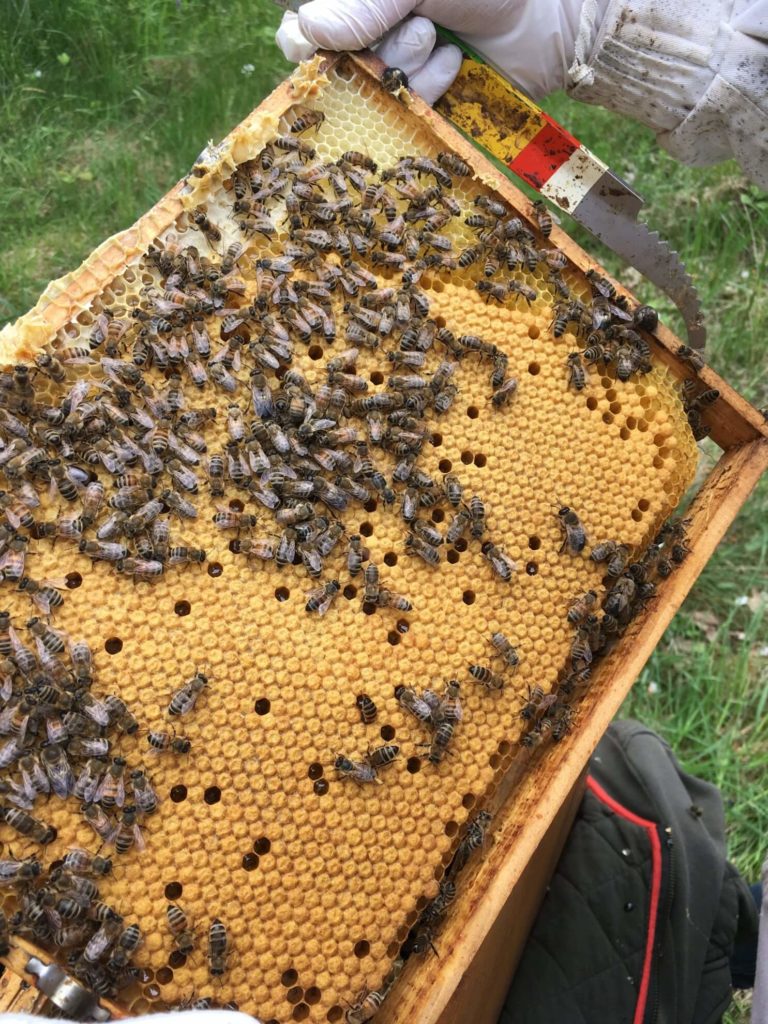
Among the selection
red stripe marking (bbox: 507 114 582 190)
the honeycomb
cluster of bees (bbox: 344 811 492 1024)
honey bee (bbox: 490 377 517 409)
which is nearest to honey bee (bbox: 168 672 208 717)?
the honeycomb

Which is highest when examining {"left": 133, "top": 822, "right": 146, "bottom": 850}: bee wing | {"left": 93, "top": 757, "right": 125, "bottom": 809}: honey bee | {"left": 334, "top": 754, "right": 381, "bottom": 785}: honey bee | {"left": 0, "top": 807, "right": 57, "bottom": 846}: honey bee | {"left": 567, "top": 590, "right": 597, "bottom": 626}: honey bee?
{"left": 567, "top": 590, "right": 597, "bottom": 626}: honey bee

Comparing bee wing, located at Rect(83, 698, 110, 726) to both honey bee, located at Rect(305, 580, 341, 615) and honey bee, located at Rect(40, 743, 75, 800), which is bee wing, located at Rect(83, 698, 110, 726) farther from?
honey bee, located at Rect(305, 580, 341, 615)

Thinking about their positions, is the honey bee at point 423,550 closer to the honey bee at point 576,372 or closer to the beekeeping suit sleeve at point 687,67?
the honey bee at point 576,372

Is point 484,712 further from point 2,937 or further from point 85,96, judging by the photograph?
point 85,96

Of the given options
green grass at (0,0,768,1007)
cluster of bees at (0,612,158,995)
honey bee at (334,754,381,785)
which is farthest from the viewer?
green grass at (0,0,768,1007)

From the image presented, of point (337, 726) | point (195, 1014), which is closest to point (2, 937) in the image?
point (195, 1014)

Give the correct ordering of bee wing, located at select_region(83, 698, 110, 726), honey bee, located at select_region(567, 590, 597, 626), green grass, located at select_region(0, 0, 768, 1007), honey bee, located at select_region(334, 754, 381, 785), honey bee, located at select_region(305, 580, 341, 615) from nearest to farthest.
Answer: bee wing, located at select_region(83, 698, 110, 726), honey bee, located at select_region(334, 754, 381, 785), honey bee, located at select_region(305, 580, 341, 615), honey bee, located at select_region(567, 590, 597, 626), green grass, located at select_region(0, 0, 768, 1007)

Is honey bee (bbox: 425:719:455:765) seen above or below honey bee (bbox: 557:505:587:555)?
below
